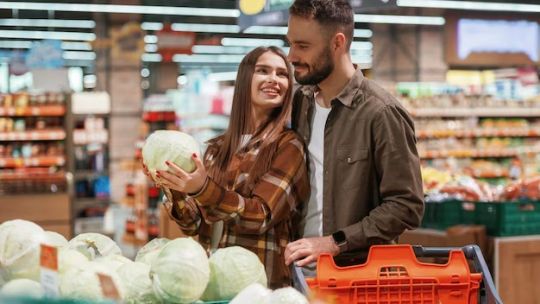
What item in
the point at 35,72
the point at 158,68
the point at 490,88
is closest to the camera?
the point at 35,72

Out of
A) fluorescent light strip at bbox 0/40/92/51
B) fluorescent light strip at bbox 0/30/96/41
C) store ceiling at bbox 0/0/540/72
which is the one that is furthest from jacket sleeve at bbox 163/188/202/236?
fluorescent light strip at bbox 0/40/92/51

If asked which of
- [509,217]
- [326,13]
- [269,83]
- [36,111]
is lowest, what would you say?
[509,217]

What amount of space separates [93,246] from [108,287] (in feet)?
2.06

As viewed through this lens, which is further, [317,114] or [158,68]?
[158,68]

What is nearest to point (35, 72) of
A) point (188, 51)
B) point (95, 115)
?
point (95, 115)

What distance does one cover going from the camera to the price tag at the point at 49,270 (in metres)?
1.67

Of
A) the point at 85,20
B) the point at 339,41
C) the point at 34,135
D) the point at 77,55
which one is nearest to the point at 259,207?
the point at 339,41

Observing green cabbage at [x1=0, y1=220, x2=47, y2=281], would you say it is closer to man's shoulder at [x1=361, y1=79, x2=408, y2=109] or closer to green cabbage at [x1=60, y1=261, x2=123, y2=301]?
green cabbage at [x1=60, y1=261, x2=123, y2=301]

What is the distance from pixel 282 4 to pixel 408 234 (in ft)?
6.41

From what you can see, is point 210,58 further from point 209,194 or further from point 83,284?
point 83,284

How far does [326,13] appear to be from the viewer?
2600 millimetres

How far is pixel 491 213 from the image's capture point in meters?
5.15

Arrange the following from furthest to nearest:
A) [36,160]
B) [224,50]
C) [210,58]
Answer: [210,58] → [224,50] → [36,160]

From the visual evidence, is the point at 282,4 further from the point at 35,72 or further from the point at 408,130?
the point at 35,72
